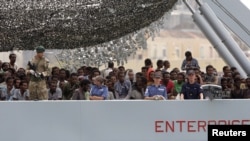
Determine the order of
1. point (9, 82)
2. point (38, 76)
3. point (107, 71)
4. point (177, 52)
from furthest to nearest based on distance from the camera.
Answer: point (177, 52) → point (107, 71) → point (9, 82) → point (38, 76)

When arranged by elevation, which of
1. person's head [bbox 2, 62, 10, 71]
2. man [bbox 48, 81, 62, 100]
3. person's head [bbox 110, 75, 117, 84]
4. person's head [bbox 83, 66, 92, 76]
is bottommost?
man [bbox 48, 81, 62, 100]

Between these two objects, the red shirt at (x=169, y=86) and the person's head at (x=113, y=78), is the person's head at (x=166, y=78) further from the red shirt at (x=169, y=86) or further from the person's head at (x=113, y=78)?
the person's head at (x=113, y=78)

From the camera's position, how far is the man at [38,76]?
58.8 feet

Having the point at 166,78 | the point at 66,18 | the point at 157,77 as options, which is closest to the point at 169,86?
the point at 166,78

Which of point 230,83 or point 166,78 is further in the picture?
point 166,78

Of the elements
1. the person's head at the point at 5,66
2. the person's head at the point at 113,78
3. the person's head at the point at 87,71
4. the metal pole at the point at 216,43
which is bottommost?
the person's head at the point at 113,78

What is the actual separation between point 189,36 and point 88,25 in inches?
1329

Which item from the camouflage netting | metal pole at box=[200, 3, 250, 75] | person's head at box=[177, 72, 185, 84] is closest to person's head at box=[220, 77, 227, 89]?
person's head at box=[177, 72, 185, 84]

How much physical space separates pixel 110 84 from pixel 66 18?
9.67ft

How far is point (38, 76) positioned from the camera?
18.0 m

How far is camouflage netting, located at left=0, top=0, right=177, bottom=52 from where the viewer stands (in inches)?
844

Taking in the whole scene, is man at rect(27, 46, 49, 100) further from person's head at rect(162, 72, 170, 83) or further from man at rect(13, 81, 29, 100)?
person's head at rect(162, 72, 170, 83)

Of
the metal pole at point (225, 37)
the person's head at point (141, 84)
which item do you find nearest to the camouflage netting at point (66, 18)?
the metal pole at point (225, 37)

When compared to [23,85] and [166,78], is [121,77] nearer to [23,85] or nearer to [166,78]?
[166,78]
